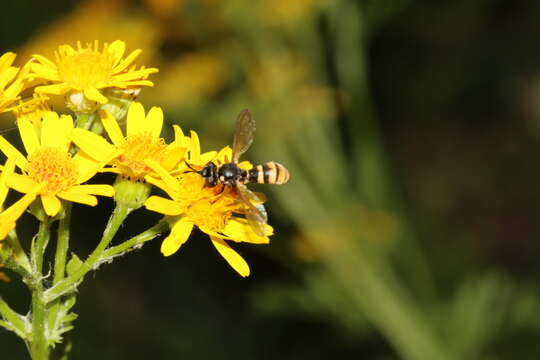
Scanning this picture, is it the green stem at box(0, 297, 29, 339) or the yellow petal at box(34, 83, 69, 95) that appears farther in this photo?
the yellow petal at box(34, 83, 69, 95)

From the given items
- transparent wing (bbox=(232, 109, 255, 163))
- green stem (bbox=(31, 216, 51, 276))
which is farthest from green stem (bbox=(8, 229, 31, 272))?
transparent wing (bbox=(232, 109, 255, 163))

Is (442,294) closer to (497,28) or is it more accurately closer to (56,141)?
(497,28)

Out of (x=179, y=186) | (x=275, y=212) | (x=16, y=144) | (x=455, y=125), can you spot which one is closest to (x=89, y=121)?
(x=179, y=186)

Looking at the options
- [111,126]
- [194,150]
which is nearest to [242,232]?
[194,150]

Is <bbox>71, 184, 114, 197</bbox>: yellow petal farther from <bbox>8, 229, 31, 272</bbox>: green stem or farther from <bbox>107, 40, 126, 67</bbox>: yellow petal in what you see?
<bbox>107, 40, 126, 67</bbox>: yellow petal

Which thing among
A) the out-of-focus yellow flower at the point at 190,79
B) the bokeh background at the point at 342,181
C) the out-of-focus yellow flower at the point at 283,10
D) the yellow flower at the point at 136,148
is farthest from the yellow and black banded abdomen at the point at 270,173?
the out-of-focus yellow flower at the point at 283,10

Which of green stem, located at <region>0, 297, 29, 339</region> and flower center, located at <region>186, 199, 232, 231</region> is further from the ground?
flower center, located at <region>186, 199, 232, 231</region>

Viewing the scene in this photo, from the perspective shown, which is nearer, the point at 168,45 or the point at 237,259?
the point at 237,259
